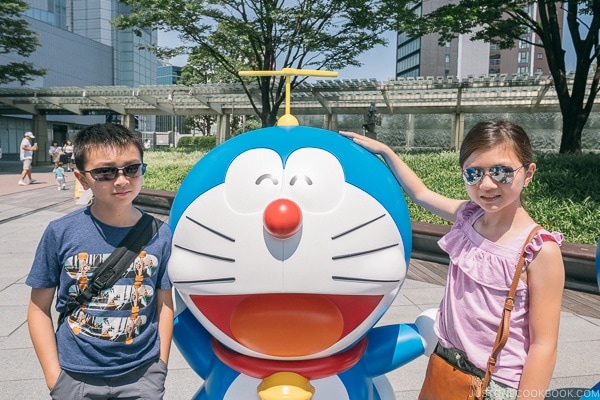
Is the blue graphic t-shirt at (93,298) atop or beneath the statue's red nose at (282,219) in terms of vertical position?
beneath

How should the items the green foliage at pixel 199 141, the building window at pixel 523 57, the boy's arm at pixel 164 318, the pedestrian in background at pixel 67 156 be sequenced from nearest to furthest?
the boy's arm at pixel 164 318 → the pedestrian in background at pixel 67 156 → the green foliage at pixel 199 141 → the building window at pixel 523 57

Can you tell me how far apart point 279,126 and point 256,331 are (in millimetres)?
852

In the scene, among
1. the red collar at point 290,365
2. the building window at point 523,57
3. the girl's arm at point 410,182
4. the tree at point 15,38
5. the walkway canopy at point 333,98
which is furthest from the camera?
the building window at point 523,57

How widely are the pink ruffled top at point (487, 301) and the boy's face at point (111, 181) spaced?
1.18 meters

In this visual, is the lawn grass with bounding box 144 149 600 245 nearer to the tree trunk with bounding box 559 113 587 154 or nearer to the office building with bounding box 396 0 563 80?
the tree trunk with bounding box 559 113 587 154

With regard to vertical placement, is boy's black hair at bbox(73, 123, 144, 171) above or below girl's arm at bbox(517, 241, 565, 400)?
above

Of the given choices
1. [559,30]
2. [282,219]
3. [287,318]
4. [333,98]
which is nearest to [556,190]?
[559,30]

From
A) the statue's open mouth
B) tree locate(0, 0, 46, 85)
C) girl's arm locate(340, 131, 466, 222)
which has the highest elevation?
tree locate(0, 0, 46, 85)

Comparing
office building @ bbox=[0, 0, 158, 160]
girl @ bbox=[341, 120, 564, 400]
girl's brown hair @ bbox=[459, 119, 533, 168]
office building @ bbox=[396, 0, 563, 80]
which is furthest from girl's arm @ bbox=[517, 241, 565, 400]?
office building @ bbox=[396, 0, 563, 80]

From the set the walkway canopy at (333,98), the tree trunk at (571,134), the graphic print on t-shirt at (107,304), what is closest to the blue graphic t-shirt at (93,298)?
the graphic print on t-shirt at (107,304)

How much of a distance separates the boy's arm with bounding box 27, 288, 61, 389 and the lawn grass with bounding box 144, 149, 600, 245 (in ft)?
18.8

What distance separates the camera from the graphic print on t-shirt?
174 cm

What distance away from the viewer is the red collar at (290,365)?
2021mm

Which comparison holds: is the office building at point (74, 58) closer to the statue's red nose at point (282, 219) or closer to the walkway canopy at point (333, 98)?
the walkway canopy at point (333, 98)
